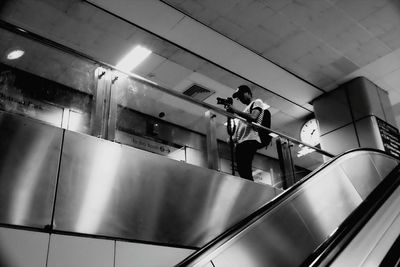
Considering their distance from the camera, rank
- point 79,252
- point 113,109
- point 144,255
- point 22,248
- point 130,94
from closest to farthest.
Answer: point 22,248 → point 79,252 → point 144,255 → point 113,109 → point 130,94

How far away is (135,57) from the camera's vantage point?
8531 mm

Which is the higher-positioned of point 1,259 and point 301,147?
point 301,147

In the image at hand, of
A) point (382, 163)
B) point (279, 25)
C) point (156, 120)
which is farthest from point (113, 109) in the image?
point (156, 120)

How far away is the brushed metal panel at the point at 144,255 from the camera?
387 centimetres

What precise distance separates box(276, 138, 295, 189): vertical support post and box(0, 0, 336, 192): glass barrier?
2 centimetres

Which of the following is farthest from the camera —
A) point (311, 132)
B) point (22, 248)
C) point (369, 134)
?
point (311, 132)

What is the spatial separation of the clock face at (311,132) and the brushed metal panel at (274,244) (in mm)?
6300

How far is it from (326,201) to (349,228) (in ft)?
9.46

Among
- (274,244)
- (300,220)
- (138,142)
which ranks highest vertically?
(138,142)

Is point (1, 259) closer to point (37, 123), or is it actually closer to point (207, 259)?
point (37, 123)

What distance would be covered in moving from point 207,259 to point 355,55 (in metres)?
6.96

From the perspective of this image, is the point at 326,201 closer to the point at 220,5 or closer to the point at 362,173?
the point at 362,173

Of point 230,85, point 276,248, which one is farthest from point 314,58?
point 276,248

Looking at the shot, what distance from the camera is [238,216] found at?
544 centimetres
